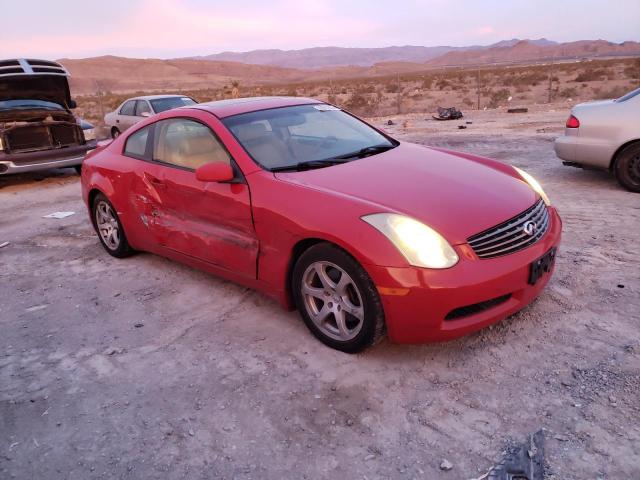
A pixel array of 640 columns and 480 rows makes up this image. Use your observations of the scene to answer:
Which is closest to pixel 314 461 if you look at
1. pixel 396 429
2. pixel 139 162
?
pixel 396 429

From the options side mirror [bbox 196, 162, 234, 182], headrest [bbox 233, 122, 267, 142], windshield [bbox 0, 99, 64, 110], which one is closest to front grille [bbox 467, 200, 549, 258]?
side mirror [bbox 196, 162, 234, 182]

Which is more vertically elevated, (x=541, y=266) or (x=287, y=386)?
(x=541, y=266)

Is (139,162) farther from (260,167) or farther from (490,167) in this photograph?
(490,167)

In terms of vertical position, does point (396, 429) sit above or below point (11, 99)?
below

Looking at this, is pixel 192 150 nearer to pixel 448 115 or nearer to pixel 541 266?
pixel 541 266

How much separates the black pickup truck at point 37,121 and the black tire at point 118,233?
5114mm

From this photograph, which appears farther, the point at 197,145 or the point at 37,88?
the point at 37,88

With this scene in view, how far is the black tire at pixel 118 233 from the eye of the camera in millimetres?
5387

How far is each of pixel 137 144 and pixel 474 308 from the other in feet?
11.5

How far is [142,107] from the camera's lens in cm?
1421

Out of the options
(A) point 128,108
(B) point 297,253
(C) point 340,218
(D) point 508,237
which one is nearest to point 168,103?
(A) point 128,108

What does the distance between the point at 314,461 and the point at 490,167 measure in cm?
265

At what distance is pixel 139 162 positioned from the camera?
16.1ft

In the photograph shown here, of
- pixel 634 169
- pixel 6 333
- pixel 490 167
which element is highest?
pixel 490 167
